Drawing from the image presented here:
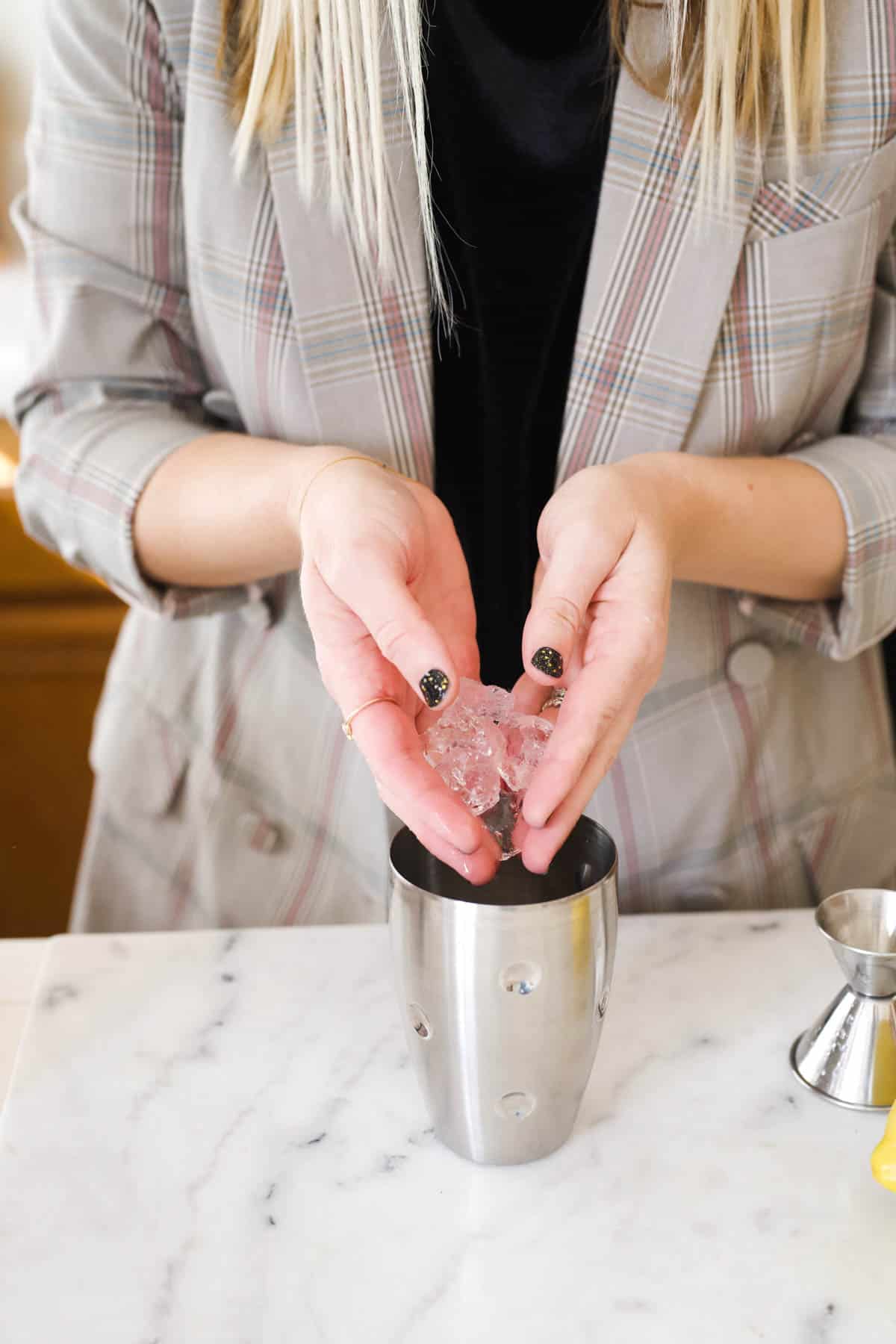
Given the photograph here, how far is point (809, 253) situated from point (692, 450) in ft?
0.55

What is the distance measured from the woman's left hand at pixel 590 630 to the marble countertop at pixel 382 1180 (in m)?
0.19

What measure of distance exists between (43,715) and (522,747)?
1605 millimetres

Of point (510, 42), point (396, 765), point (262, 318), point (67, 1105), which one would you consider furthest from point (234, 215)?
point (67, 1105)

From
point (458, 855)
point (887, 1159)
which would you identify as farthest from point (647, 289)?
point (887, 1159)

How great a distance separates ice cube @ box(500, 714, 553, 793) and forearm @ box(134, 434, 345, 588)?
24 cm

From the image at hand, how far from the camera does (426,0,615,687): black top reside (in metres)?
0.91

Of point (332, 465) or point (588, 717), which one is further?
point (332, 465)

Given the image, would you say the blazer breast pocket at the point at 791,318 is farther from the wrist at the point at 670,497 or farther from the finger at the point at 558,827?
the finger at the point at 558,827

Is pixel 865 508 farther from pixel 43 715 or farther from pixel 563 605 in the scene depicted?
pixel 43 715

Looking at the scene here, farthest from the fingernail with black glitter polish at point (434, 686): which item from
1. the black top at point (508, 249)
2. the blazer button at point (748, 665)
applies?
the blazer button at point (748, 665)

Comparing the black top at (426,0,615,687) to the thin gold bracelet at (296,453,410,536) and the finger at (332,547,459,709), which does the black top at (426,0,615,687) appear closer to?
the thin gold bracelet at (296,453,410,536)

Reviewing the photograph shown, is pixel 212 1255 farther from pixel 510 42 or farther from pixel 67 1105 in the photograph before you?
pixel 510 42

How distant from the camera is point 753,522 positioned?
912 mm

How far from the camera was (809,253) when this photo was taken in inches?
36.2
